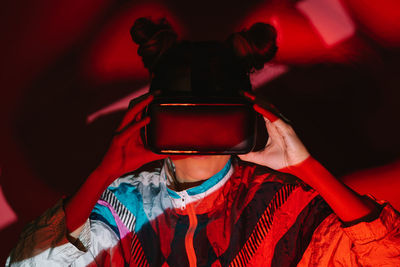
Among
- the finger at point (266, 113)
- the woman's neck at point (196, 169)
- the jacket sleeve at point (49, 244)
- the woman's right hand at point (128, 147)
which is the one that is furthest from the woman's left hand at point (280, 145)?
the jacket sleeve at point (49, 244)

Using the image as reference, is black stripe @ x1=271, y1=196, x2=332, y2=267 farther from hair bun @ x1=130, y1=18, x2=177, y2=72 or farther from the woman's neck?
hair bun @ x1=130, y1=18, x2=177, y2=72

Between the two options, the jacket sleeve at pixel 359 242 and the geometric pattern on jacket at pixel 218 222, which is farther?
the geometric pattern on jacket at pixel 218 222

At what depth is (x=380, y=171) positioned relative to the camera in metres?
0.90

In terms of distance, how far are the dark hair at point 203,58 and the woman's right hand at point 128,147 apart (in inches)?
2.8

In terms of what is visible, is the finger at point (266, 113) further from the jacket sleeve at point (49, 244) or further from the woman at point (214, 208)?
the jacket sleeve at point (49, 244)

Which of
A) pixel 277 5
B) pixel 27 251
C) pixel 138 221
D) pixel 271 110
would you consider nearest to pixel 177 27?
pixel 277 5

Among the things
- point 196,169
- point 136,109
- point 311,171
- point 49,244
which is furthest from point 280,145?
point 49,244

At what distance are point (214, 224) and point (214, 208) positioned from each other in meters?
0.04

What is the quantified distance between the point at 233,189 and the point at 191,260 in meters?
0.18

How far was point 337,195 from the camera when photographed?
0.58m

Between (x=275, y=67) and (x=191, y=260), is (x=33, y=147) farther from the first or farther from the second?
(x=275, y=67)

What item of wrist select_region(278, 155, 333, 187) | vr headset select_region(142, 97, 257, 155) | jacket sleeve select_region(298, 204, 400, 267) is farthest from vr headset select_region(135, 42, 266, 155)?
jacket sleeve select_region(298, 204, 400, 267)

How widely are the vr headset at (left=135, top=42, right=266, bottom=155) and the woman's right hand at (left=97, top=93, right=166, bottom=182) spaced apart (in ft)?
0.06

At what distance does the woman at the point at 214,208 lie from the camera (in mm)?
582
